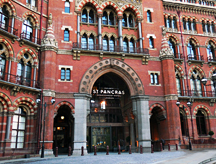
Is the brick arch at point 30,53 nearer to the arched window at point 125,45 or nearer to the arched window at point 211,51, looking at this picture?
the arched window at point 125,45

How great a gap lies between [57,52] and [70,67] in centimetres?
236

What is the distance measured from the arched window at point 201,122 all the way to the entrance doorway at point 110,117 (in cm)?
958

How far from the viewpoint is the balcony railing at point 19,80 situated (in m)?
21.9

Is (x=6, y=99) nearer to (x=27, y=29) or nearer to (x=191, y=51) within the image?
(x=27, y=29)

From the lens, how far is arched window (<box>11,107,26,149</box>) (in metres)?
22.1

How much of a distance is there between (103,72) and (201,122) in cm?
1610

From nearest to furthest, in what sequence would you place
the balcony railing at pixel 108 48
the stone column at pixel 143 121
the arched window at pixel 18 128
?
the arched window at pixel 18 128, the stone column at pixel 143 121, the balcony railing at pixel 108 48

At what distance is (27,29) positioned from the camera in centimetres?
2578

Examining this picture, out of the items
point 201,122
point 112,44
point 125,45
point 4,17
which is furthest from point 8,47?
point 201,122

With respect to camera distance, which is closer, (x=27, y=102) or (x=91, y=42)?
(x=27, y=102)

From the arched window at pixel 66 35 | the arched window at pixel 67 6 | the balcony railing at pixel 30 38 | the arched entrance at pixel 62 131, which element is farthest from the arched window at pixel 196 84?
the balcony railing at pixel 30 38

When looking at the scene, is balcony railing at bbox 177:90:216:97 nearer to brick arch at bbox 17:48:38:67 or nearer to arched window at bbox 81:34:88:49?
arched window at bbox 81:34:88:49

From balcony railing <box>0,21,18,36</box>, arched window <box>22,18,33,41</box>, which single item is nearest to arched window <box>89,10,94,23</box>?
arched window <box>22,18,33,41</box>

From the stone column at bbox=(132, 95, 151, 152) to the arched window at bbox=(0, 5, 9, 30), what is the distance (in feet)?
55.0
